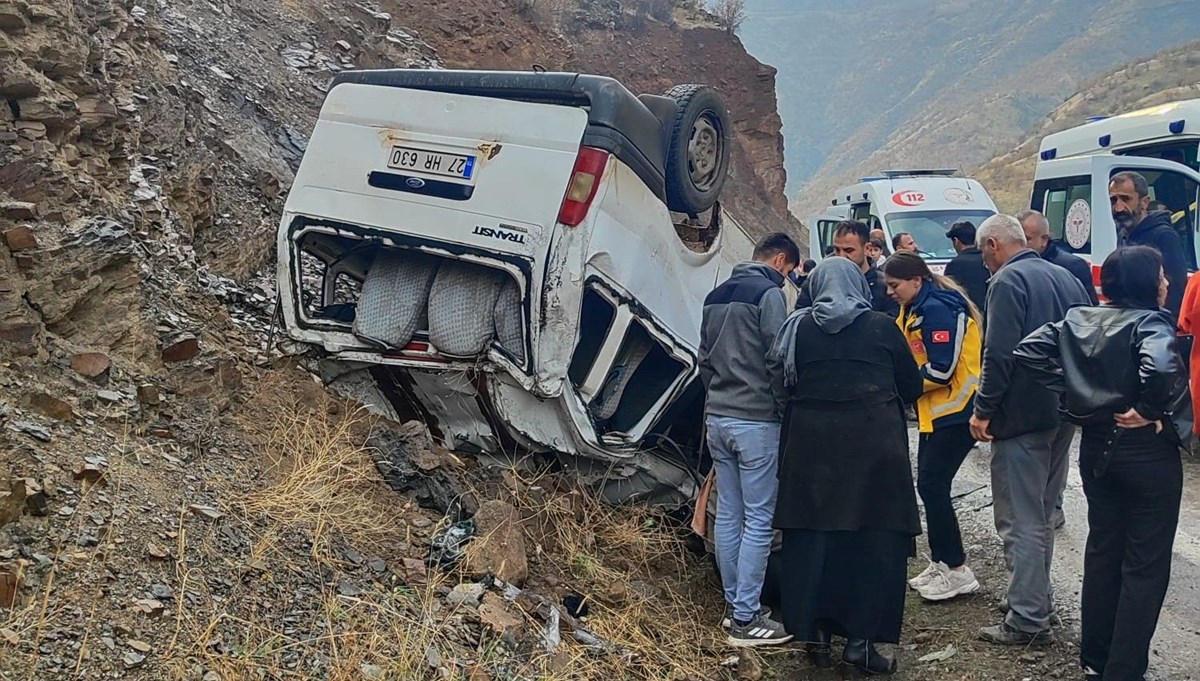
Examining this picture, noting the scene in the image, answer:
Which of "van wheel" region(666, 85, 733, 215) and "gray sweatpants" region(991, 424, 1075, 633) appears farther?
"van wheel" region(666, 85, 733, 215)

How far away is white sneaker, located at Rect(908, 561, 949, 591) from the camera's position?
4.67 metres

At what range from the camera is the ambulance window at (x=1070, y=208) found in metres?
8.71

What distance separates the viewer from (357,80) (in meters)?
4.77

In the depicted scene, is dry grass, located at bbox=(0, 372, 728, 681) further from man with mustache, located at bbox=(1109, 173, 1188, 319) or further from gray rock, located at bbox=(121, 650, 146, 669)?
man with mustache, located at bbox=(1109, 173, 1188, 319)

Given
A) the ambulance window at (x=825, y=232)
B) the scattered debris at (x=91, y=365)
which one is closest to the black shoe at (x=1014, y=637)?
the scattered debris at (x=91, y=365)

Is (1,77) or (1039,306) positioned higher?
(1,77)

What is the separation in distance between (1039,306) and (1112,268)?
2.03ft

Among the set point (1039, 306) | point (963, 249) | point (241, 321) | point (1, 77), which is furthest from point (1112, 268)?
point (1, 77)

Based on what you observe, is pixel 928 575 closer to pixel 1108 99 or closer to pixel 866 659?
pixel 866 659

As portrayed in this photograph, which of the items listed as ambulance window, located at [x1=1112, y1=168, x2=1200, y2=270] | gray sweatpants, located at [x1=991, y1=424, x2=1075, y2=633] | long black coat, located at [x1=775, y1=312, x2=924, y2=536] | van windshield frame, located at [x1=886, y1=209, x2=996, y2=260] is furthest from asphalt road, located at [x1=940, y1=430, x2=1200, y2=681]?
van windshield frame, located at [x1=886, y1=209, x2=996, y2=260]

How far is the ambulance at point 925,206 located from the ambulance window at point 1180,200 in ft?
8.58

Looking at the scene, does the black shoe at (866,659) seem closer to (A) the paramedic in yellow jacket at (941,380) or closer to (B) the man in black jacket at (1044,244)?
(A) the paramedic in yellow jacket at (941,380)

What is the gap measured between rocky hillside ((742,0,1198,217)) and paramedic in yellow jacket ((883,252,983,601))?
53681mm

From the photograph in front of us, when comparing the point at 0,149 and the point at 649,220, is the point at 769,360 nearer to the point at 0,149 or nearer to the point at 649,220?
the point at 649,220
